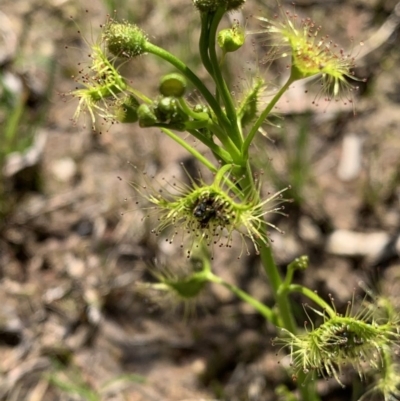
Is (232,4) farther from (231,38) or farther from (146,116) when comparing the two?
(146,116)

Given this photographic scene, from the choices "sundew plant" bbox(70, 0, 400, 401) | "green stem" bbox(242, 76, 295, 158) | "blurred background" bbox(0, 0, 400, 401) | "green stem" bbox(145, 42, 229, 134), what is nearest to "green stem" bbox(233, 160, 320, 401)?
"sundew plant" bbox(70, 0, 400, 401)

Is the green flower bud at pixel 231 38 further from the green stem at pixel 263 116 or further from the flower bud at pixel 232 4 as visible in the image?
the green stem at pixel 263 116

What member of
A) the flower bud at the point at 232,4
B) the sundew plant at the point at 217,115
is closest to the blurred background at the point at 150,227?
the sundew plant at the point at 217,115

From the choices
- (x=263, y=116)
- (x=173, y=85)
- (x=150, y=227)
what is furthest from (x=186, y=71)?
(x=150, y=227)

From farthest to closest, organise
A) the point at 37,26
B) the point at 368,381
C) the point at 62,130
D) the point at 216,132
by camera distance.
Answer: the point at 37,26 → the point at 62,130 → the point at 368,381 → the point at 216,132

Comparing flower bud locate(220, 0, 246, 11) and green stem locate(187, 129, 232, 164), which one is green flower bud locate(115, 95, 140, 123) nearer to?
green stem locate(187, 129, 232, 164)

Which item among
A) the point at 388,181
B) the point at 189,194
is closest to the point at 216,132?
the point at 189,194

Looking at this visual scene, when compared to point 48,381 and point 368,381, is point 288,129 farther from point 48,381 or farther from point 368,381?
point 48,381
